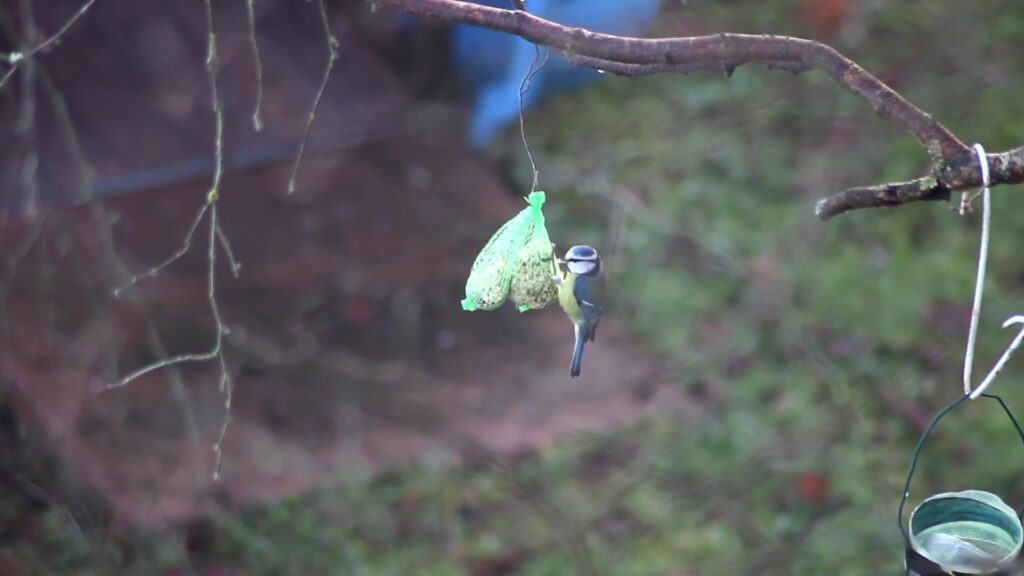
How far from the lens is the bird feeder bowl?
150 centimetres

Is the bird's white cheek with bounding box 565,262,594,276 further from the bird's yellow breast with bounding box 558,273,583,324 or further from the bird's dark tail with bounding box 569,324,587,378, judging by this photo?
the bird's dark tail with bounding box 569,324,587,378

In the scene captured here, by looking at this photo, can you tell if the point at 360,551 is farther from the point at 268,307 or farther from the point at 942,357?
the point at 942,357

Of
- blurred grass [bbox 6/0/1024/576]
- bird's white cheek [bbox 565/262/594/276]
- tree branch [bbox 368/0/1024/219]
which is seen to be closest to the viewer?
tree branch [bbox 368/0/1024/219]

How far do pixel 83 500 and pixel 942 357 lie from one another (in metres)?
3.18

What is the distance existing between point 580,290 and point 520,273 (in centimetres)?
13

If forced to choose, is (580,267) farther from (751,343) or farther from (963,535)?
(751,343)

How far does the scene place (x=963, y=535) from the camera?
64.9 inches

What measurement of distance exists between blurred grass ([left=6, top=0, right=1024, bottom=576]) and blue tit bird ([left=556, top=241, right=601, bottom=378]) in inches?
56.8

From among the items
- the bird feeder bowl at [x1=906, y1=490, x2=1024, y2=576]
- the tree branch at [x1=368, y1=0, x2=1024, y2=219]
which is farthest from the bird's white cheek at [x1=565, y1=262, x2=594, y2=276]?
the bird feeder bowl at [x1=906, y1=490, x2=1024, y2=576]

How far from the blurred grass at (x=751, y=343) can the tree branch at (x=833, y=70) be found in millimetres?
2300

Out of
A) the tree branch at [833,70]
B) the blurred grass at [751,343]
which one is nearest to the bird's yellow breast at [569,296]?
the tree branch at [833,70]

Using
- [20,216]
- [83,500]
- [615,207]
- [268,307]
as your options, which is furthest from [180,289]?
[615,207]

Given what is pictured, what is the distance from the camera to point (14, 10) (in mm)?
4828

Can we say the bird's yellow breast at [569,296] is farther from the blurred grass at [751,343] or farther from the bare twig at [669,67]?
the blurred grass at [751,343]
